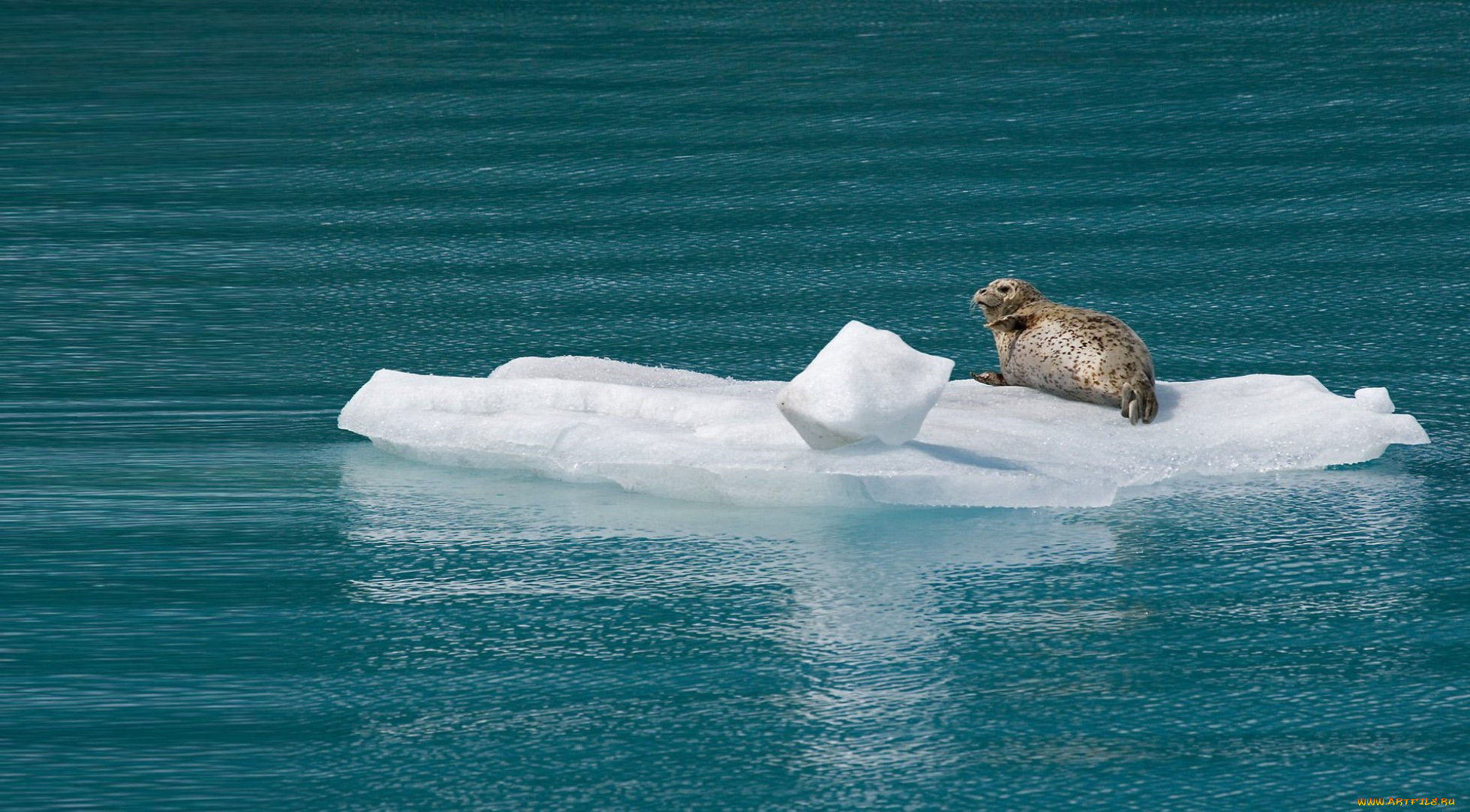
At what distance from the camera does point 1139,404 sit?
A: 240 inches

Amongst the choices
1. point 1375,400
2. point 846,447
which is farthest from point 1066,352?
point 846,447

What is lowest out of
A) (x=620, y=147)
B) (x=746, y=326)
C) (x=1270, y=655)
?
(x=1270, y=655)

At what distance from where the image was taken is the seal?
6.21 metres

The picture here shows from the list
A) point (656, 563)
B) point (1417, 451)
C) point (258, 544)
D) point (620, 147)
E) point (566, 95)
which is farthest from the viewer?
point (566, 95)

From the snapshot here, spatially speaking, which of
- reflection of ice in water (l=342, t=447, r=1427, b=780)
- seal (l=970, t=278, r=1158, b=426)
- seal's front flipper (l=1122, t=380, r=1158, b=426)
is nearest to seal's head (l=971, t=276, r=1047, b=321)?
seal (l=970, t=278, r=1158, b=426)

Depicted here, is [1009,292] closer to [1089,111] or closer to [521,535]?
[521,535]

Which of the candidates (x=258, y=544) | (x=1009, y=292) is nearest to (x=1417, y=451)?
(x=1009, y=292)

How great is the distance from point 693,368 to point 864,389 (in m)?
2.16

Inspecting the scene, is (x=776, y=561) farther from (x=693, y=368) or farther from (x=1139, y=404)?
(x=693, y=368)

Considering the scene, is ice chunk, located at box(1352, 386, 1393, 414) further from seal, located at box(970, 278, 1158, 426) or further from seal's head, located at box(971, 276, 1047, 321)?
seal's head, located at box(971, 276, 1047, 321)

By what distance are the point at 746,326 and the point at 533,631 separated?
347 centimetres

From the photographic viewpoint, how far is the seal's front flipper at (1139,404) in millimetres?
6055

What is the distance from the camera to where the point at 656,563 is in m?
5.05

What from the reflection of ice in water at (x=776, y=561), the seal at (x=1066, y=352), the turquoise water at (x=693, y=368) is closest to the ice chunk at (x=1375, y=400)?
the turquoise water at (x=693, y=368)
